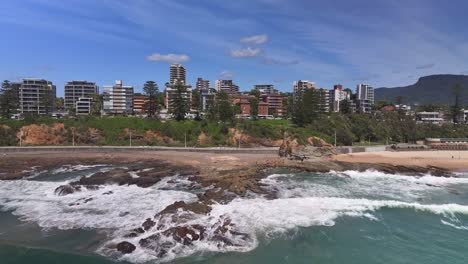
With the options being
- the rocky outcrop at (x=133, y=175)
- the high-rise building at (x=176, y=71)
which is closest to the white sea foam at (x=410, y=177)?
the rocky outcrop at (x=133, y=175)

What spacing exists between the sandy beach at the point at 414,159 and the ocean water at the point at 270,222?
39.7ft

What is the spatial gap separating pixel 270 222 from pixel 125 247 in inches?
340

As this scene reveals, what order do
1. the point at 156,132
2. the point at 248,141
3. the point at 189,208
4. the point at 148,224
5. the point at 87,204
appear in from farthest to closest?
the point at 156,132 → the point at 248,141 → the point at 87,204 → the point at 189,208 → the point at 148,224

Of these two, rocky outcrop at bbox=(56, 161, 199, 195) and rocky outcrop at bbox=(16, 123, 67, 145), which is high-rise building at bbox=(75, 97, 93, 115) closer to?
rocky outcrop at bbox=(16, 123, 67, 145)

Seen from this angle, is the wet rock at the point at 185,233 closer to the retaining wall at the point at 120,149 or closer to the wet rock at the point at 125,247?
the wet rock at the point at 125,247

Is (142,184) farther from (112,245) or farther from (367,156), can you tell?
(367,156)

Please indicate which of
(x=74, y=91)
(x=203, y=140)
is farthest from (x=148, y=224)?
(x=74, y=91)

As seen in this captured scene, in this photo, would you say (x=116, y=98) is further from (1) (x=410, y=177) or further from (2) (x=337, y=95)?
(1) (x=410, y=177)

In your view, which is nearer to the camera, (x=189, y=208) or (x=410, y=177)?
(x=189, y=208)

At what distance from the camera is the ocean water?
53.0 ft

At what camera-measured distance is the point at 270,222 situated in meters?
20.5

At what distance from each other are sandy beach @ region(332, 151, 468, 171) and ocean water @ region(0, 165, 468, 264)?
12112mm

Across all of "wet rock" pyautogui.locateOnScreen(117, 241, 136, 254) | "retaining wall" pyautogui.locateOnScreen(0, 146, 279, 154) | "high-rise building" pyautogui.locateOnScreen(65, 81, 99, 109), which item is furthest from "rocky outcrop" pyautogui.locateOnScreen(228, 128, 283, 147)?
"high-rise building" pyautogui.locateOnScreen(65, 81, 99, 109)

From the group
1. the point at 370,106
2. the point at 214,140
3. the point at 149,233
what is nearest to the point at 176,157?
the point at 214,140
